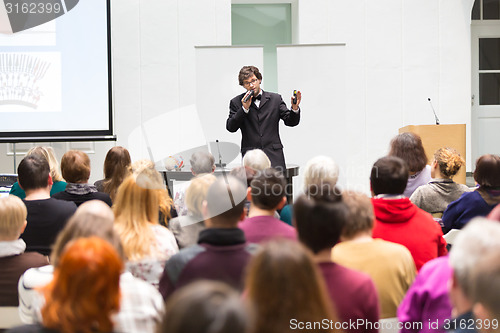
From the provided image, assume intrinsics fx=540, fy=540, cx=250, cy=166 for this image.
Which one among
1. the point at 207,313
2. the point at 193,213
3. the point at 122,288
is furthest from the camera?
the point at 193,213

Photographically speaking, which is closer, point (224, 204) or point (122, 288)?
point (122, 288)

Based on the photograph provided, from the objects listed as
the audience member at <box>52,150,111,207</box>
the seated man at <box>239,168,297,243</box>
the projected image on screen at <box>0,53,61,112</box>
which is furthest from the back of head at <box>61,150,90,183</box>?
the projected image on screen at <box>0,53,61,112</box>

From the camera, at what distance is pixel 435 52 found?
22.7 feet

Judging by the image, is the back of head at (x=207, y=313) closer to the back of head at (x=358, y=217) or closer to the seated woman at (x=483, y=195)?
the back of head at (x=358, y=217)

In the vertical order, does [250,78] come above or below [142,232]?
above

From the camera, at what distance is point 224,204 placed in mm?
1757

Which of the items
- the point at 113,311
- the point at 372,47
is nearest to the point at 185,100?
the point at 372,47

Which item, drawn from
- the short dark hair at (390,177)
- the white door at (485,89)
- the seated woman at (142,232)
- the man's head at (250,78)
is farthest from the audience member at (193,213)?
the white door at (485,89)

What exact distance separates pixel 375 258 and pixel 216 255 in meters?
0.54

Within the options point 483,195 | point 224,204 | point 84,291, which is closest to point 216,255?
point 224,204

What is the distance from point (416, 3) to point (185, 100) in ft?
10.5

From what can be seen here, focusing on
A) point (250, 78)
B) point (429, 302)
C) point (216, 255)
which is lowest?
point (429, 302)

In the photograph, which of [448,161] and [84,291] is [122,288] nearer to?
[84,291]

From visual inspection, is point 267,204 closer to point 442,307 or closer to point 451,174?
point 442,307
